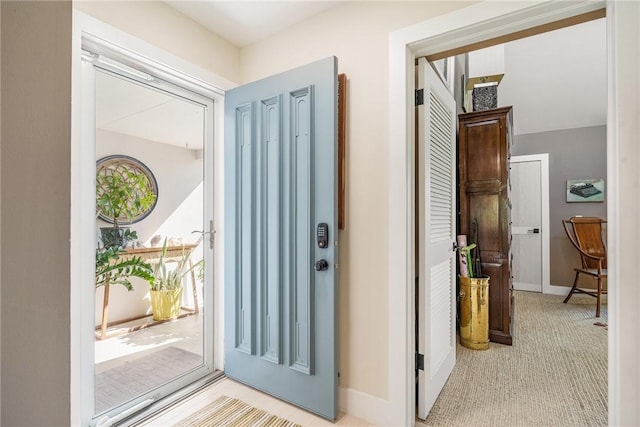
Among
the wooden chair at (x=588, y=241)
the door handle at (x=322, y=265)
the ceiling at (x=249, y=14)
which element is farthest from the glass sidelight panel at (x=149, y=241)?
the wooden chair at (x=588, y=241)

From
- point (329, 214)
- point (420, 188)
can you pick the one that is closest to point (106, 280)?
point (329, 214)

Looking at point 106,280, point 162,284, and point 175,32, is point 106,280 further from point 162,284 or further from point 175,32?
point 175,32

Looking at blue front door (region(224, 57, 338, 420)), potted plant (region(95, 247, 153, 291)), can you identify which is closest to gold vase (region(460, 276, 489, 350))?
blue front door (region(224, 57, 338, 420))

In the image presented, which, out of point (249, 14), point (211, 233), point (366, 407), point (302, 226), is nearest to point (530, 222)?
point (366, 407)

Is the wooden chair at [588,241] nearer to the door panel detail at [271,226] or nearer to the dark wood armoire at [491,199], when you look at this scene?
the dark wood armoire at [491,199]

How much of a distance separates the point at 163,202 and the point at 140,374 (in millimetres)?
1123

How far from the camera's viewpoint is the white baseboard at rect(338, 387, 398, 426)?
164 centimetres

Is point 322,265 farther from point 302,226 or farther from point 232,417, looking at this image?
point 232,417

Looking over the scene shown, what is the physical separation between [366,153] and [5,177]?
1495 millimetres

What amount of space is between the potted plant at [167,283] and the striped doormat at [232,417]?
0.74 meters

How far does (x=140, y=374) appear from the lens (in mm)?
2041

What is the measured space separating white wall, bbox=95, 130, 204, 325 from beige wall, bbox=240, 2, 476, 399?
44.5 inches

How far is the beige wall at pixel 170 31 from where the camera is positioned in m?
1.55

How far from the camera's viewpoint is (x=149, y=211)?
206 cm
